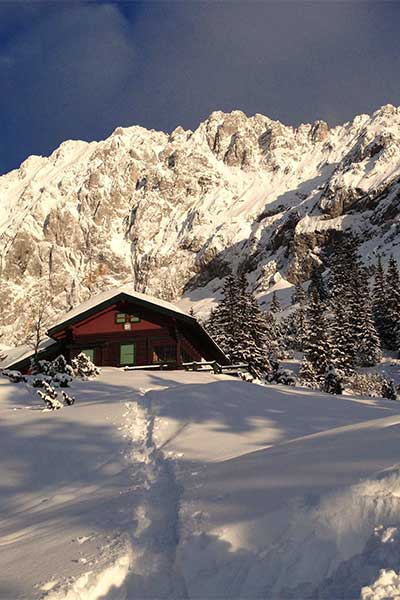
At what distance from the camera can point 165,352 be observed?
29.8 m

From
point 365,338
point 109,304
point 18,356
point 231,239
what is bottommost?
point 18,356

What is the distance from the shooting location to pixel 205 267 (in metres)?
160

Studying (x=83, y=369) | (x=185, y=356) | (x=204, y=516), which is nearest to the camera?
(x=204, y=516)

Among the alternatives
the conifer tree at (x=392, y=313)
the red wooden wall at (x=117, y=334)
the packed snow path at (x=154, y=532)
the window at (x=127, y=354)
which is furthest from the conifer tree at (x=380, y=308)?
the packed snow path at (x=154, y=532)

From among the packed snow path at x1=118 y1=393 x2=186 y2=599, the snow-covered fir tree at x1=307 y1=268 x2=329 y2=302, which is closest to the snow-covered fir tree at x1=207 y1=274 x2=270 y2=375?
the packed snow path at x1=118 y1=393 x2=186 y2=599

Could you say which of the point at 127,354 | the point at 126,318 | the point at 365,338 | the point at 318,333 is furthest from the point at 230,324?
the point at 127,354

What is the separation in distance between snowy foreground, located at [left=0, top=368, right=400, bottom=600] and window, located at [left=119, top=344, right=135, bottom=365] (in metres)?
20.5

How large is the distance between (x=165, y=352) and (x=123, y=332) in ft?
10.5

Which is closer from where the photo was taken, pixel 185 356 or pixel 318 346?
pixel 185 356

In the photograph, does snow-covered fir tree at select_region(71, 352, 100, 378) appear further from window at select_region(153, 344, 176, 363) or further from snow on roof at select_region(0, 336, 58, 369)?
snow on roof at select_region(0, 336, 58, 369)

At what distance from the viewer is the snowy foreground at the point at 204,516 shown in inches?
118

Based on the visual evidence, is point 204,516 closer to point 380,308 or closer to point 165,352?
point 165,352

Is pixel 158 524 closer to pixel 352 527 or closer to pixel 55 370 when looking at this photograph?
pixel 352 527

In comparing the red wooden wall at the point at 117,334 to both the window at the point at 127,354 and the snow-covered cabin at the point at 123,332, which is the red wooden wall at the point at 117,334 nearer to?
the snow-covered cabin at the point at 123,332
